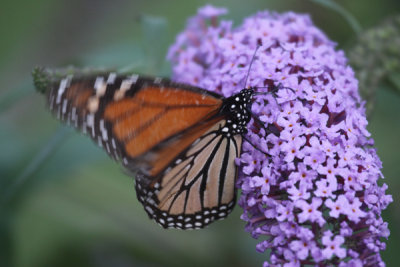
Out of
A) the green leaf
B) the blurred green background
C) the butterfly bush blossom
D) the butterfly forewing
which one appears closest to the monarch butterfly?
the butterfly forewing

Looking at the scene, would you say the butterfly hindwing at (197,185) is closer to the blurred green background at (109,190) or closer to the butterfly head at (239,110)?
the butterfly head at (239,110)

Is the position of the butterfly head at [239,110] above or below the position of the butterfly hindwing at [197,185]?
above

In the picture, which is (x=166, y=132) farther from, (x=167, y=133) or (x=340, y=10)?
(x=340, y=10)

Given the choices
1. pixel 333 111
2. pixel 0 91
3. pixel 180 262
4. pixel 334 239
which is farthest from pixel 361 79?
pixel 0 91

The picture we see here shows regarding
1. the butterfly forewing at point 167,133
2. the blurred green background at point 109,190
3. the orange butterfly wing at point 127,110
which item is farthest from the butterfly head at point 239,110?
the blurred green background at point 109,190

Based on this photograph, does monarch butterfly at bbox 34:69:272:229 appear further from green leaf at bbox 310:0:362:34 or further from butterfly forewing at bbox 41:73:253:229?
green leaf at bbox 310:0:362:34

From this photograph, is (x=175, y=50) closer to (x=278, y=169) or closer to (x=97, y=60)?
(x=97, y=60)
